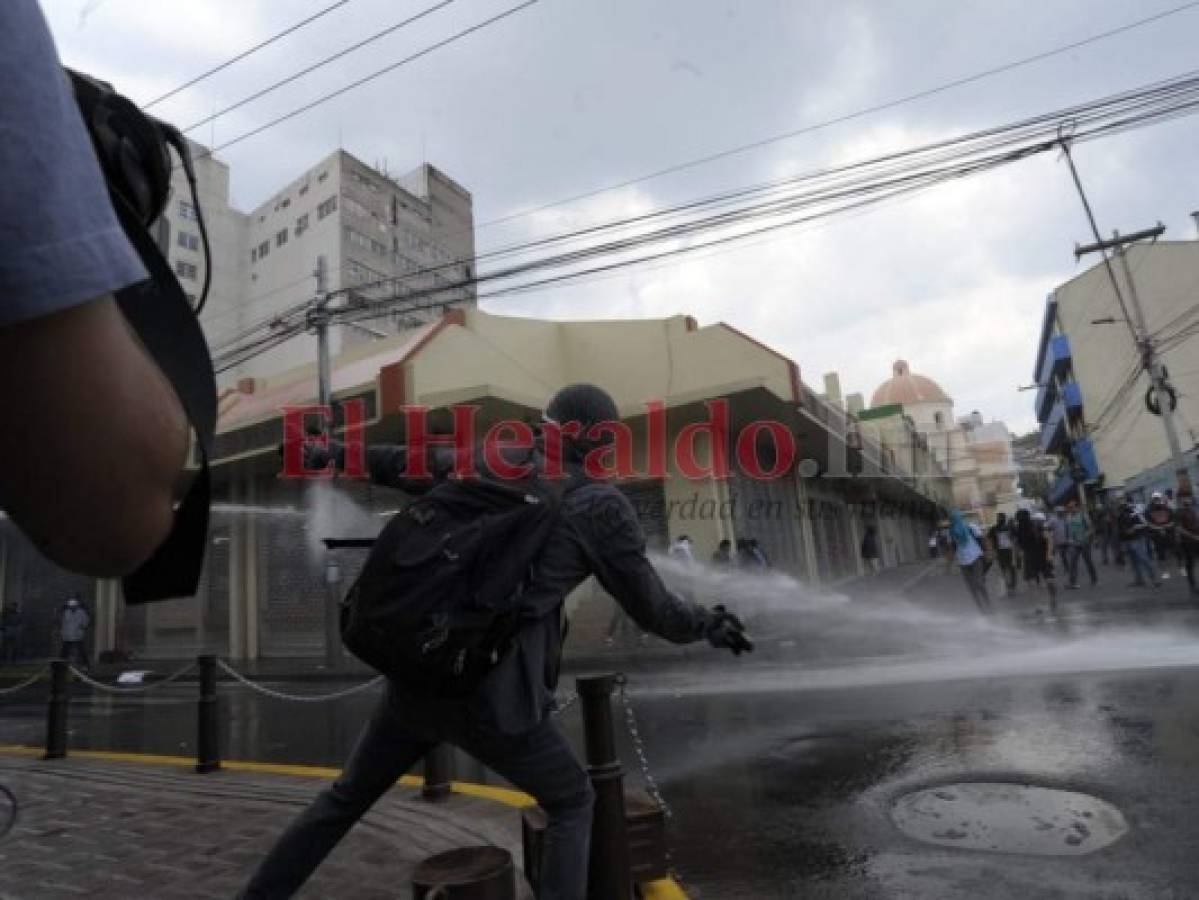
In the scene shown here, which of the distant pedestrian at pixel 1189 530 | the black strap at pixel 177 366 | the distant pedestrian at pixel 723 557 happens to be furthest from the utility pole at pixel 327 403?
the distant pedestrian at pixel 1189 530

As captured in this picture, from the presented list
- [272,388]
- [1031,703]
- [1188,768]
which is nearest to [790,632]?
[1031,703]

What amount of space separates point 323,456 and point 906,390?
255 ft

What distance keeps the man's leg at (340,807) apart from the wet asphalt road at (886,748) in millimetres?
1525

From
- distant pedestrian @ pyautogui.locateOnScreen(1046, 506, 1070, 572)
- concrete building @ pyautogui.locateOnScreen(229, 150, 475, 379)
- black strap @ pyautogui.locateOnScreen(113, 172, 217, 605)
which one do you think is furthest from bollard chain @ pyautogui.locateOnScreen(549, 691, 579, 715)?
concrete building @ pyautogui.locateOnScreen(229, 150, 475, 379)

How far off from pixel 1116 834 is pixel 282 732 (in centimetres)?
744

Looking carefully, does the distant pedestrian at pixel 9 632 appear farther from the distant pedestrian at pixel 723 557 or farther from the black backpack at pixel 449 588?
the black backpack at pixel 449 588

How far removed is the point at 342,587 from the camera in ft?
49.0

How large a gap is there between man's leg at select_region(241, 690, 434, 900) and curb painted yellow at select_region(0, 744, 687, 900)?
2.96 feet

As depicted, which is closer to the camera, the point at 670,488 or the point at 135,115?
the point at 135,115

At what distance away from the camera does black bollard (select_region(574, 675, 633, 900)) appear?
2809mm

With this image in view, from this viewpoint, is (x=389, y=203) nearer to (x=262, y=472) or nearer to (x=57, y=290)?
(x=262, y=472)

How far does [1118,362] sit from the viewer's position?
123 ft

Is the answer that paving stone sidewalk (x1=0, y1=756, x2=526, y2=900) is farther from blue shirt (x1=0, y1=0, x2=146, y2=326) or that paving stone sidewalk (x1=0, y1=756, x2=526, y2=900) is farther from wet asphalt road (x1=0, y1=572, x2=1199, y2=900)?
blue shirt (x1=0, y1=0, x2=146, y2=326)

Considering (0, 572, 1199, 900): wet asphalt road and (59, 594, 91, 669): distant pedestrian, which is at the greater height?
(59, 594, 91, 669): distant pedestrian
